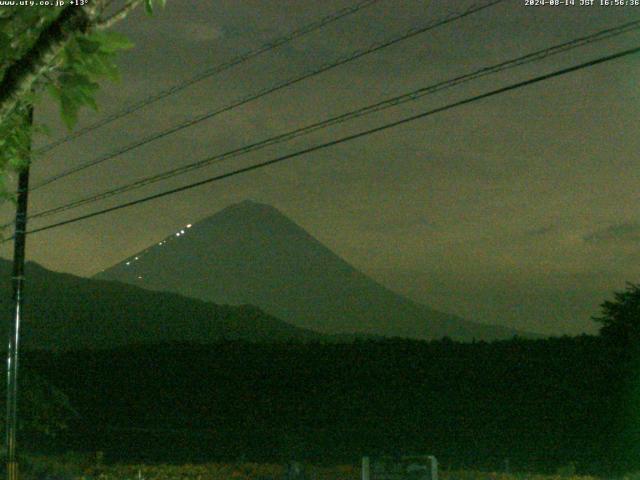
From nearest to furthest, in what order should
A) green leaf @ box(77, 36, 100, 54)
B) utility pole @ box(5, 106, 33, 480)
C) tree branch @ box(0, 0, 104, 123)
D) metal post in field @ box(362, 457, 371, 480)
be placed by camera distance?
tree branch @ box(0, 0, 104, 123) → green leaf @ box(77, 36, 100, 54) → metal post in field @ box(362, 457, 371, 480) → utility pole @ box(5, 106, 33, 480)

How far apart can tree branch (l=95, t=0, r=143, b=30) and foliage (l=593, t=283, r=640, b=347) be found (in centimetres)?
2587

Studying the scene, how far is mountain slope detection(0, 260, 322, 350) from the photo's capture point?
92.0 m

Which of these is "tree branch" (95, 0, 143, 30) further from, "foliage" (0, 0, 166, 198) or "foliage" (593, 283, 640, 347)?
"foliage" (593, 283, 640, 347)

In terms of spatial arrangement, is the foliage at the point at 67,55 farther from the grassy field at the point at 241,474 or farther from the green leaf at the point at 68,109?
the grassy field at the point at 241,474

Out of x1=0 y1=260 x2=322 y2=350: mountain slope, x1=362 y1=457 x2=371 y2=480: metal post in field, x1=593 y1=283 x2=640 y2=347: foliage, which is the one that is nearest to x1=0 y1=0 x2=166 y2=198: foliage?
x1=362 y1=457 x2=371 y2=480: metal post in field

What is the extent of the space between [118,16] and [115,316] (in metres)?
101

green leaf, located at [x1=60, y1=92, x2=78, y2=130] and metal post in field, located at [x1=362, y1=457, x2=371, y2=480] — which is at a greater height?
green leaf, located at [x1=60, y1=92, x2=78, y2=130]

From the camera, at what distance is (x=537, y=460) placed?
2422cm

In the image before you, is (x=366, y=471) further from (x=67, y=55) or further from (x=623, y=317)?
(x=623, y=317)

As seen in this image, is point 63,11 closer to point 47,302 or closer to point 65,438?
point 65,438

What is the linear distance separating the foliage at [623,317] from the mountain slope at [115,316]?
55174 mm

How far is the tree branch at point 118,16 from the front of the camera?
418 centimetres

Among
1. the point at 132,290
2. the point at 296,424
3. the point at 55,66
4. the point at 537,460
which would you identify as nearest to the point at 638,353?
the point at 537,460

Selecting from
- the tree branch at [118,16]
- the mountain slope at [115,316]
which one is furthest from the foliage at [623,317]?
the mountain slope at [115,316]
